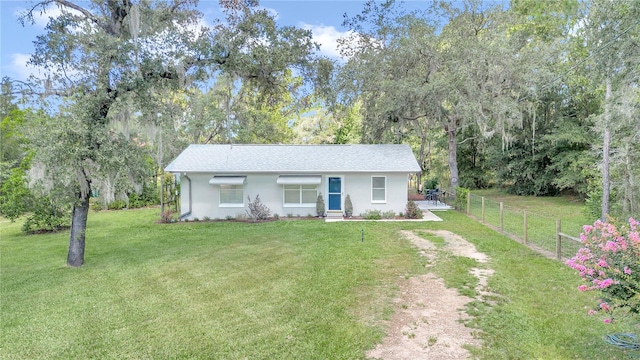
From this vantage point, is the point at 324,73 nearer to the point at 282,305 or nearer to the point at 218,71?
the point at 218,71

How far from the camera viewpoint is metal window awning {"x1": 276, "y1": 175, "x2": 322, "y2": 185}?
14219 millimetres

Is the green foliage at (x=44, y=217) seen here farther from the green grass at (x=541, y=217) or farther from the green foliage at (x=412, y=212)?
the green grass at (x=541, y=217)

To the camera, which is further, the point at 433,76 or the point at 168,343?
the point at 433,76

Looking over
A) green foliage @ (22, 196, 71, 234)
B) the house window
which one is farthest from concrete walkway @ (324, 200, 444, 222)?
green foliage @ (22, 196, 71, 234)

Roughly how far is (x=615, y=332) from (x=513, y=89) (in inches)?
560

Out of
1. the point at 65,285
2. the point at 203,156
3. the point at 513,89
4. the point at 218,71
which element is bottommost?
the point at 65,285

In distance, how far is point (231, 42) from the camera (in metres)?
8.09

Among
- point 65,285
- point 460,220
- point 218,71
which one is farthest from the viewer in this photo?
point 460,220

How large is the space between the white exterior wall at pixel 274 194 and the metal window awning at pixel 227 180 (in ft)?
1.31

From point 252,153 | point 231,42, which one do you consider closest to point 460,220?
point 252,153

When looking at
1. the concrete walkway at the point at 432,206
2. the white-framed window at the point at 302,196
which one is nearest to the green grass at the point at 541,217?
the concrete walkway at the point at 432,206

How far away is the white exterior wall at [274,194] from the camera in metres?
14.7

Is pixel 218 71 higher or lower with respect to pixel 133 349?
higher

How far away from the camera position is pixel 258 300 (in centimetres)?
573
